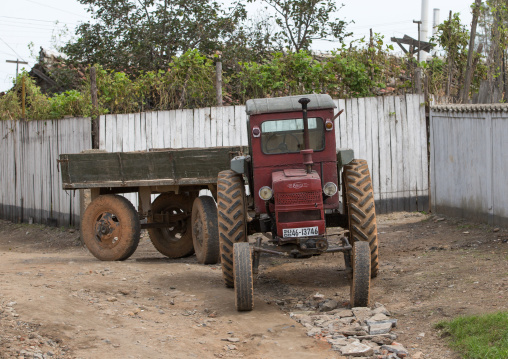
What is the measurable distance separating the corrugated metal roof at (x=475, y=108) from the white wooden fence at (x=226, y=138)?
791 millimetres

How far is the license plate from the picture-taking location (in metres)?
7.87

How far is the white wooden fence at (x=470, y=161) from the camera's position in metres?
11.8

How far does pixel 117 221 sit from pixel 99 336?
4920 mm

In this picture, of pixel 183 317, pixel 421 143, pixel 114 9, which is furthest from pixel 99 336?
pixel 114 9

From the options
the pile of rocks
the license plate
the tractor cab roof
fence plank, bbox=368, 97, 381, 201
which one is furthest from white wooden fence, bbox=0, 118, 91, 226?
the pile of rocks

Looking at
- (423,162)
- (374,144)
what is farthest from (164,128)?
(423,162)

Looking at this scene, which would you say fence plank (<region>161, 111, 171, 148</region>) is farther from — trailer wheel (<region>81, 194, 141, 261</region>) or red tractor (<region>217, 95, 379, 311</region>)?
red tractor (<region>217, 95, 379, 311</region>)

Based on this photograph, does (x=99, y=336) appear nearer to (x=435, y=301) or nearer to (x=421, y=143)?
(x=435, y=301)

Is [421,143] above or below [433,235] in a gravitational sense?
above

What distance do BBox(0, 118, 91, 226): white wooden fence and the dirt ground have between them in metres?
2.76

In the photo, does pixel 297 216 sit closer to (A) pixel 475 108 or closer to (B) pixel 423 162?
(A) pixel 475 108

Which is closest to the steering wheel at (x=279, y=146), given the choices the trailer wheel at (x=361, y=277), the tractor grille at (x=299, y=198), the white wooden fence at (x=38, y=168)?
the tractor grille at (x=299, y=198)

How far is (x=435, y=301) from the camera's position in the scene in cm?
768

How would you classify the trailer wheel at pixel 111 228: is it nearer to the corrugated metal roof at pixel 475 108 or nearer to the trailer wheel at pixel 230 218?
the trailer wheel at pixel 230 218
